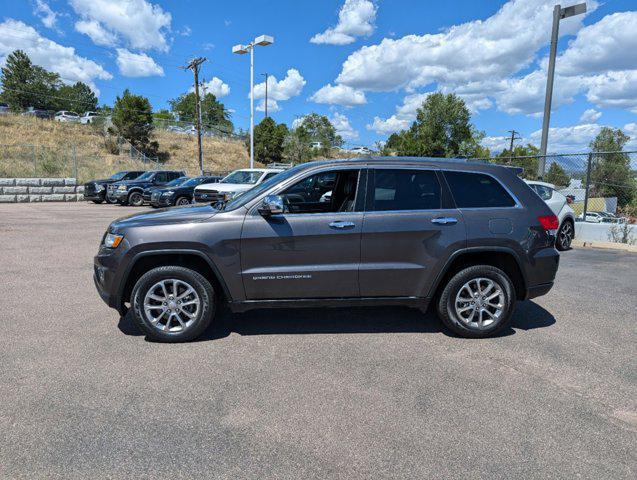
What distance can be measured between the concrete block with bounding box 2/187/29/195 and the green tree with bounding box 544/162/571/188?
23198 mm

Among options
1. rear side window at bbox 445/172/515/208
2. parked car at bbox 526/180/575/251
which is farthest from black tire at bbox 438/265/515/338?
parked car at bbox 526/180/575/251

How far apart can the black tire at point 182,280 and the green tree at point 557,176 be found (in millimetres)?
12324

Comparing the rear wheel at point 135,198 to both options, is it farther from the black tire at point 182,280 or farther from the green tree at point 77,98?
the green tree at point 77,98

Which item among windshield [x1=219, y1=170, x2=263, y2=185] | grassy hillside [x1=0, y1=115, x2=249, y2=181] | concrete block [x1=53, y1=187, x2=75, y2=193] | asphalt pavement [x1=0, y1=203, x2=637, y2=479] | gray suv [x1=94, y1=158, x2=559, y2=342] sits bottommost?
asphalt pavement [x1=0, y1=203, x2=637, y2=479]

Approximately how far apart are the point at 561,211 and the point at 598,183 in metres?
3.47

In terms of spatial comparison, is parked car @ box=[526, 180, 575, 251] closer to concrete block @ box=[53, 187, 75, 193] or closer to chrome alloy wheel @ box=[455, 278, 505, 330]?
chrome alloy wheel @ box=[455, 278, 505, 330]

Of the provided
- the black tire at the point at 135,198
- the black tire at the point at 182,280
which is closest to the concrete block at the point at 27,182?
the black tire at the point at 135,198

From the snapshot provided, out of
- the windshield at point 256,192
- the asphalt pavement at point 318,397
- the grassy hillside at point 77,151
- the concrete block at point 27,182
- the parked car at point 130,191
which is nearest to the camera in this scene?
the asphalt pavement at point 318,397

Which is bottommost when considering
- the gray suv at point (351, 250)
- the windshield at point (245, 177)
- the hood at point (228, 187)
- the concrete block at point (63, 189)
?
the gray suv at point (351, 250)

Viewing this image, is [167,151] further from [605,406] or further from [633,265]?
[605,406]

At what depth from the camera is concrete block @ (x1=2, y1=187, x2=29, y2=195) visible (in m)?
21.6

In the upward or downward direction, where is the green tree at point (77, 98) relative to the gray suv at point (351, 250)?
upward

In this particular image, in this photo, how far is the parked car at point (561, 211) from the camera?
10156 mm

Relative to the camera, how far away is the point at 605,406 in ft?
10.8
